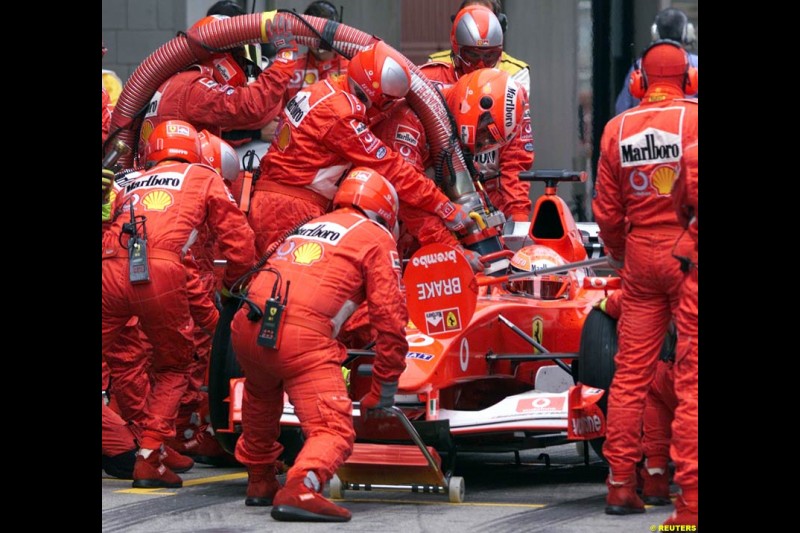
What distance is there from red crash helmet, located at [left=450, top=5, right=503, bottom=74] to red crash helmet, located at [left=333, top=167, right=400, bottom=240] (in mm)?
3130

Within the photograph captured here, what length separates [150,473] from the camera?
24.8 feet

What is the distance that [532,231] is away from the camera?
8.80 m

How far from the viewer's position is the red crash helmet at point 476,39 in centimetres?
1002

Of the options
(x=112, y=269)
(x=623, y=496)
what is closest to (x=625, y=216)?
(x=623, y=496)

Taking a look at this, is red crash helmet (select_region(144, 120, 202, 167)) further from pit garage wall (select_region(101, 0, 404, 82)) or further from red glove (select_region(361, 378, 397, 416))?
pit garage wall (select_region(101, 0, 404, 82))

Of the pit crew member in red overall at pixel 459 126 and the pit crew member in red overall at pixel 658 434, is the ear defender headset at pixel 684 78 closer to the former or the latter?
the pit crew member in red overall at pixel 658 434

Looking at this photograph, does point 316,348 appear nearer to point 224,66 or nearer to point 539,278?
point 539,278

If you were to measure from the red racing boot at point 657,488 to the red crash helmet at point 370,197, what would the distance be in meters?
1.67

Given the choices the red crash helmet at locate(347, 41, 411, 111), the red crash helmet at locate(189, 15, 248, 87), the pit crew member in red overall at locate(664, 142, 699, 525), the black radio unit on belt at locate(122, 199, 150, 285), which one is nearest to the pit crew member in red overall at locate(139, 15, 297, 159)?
the red crash helmet at locate(189, 15, 248, 87)

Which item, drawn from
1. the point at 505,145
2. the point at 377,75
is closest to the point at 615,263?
the point at 377,75

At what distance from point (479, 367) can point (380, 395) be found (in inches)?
44.6

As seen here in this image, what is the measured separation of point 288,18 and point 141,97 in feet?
3.43

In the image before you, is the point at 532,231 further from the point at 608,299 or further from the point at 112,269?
the point at 112,269

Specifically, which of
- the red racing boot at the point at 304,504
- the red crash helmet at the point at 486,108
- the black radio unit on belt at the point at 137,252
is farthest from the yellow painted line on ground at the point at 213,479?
the red crash helmet at the point at 486,108
